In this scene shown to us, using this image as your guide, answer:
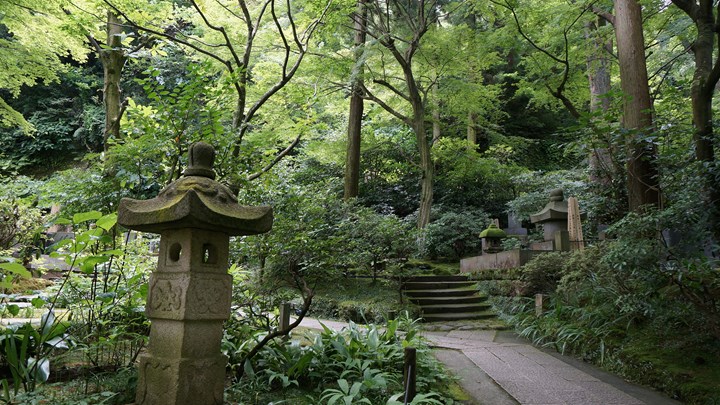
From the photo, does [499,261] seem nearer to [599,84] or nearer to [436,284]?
[436,284]

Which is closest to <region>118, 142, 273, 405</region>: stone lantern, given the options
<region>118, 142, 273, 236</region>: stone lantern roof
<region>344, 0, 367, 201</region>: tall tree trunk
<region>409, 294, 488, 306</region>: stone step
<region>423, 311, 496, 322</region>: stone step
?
Result: <region>118, 142, 273, 236</region>: stone lantern roof

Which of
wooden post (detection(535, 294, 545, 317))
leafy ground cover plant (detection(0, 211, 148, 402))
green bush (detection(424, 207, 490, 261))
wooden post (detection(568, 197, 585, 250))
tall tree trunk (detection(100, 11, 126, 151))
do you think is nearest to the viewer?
leafy ground cover plant (detection(0, 211, 148, 402))

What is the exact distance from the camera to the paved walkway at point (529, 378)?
12.5ft

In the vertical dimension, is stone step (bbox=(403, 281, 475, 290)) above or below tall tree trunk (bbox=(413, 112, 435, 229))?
below

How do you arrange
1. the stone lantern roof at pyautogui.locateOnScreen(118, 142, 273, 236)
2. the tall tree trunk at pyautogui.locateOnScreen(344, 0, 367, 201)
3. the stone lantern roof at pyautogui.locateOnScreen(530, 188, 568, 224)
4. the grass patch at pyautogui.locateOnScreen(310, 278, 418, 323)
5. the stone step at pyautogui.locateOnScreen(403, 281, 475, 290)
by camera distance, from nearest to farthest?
the stone lantern roof at pyautogui.locateOnScreen(118, 142, 273, 236) < the grass patch at pyautogui.locateOnScreen(310, 278, 418, 323) < the stone lantern roof at pyautogui.locateOnScreen(530, 188, 568, 224) < the stone step at pyautogui.locateOnScreen(403, 281, 475, 290) < the tall tree trunk at pyautogui.locateOnScreen(344, 0, 367, 201)

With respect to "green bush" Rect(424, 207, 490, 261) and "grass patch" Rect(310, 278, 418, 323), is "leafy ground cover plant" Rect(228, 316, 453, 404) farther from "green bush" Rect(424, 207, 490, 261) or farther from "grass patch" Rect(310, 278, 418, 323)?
"green bush" Rect(424, 207, 490, 261)

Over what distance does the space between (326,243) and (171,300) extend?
2.18 metres

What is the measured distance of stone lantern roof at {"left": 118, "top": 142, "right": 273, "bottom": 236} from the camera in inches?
104

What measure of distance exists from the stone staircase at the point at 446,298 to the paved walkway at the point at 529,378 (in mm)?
2159

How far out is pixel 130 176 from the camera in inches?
161

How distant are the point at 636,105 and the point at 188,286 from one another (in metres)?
7.05

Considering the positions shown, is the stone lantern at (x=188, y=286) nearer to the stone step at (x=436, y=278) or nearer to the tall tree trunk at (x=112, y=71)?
the tall tree trunk at (x=112, y=71)

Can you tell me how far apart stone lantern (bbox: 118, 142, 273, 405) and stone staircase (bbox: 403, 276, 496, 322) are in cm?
609

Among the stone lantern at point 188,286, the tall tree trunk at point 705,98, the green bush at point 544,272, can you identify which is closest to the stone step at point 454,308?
the green bush at point 544,272
